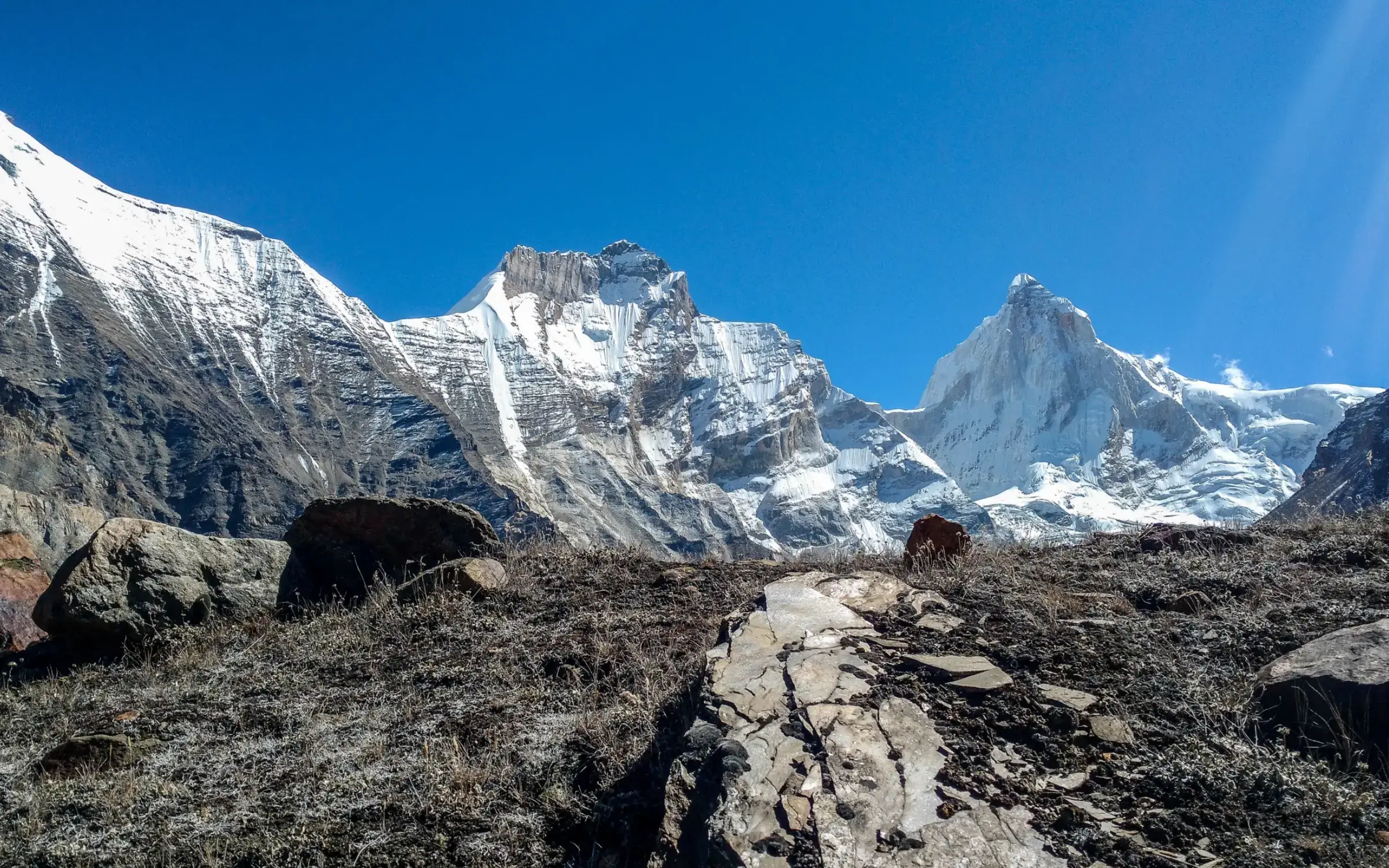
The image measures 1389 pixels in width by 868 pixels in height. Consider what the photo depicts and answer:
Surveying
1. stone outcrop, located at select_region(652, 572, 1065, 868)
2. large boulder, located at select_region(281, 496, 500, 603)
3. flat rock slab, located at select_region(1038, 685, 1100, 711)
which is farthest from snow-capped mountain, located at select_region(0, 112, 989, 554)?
flat rock slab, located at select_region(1038, 685, 1100, 711)

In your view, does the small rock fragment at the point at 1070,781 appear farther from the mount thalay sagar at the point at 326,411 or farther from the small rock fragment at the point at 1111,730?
the mount thalay sagar at the point at 326,411

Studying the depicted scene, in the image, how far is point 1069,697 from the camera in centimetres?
326

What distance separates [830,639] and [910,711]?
0.75 m

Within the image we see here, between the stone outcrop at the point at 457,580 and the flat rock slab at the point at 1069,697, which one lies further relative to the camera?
the stone outcrop at the point at 457,580

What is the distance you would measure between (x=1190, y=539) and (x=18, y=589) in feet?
30.4

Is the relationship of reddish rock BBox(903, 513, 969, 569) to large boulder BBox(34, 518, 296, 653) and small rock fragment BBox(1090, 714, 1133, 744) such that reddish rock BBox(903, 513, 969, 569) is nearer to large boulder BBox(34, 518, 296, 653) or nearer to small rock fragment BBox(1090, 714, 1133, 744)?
small rock fragment BBox(1090, 714, 1133, 744)

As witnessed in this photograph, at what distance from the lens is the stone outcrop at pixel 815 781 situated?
2.41 meters

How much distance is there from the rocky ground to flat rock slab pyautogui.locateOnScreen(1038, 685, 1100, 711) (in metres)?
0.02

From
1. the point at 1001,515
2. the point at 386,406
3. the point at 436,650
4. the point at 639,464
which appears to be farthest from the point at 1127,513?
the point at 436,650

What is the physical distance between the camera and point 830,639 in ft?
12.8

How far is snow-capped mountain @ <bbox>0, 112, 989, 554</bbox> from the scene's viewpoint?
90562 mm

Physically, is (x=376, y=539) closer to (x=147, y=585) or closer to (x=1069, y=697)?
(x=147, y=585)

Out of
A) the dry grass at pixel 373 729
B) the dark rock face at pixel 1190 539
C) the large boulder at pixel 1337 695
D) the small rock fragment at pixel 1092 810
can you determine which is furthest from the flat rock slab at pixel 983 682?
the dark rock face at pixel 1190 539

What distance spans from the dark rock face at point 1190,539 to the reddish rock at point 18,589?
27.5 ft
